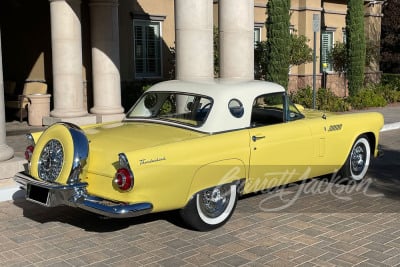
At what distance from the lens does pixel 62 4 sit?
12.6 m

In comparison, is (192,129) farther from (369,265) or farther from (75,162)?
(369,265)

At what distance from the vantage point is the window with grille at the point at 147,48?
57.7ft

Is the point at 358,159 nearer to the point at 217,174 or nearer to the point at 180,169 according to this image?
the point at 217,174

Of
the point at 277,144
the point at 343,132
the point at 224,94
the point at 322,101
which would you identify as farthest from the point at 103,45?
the point at 277,144

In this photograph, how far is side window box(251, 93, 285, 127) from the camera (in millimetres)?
6512

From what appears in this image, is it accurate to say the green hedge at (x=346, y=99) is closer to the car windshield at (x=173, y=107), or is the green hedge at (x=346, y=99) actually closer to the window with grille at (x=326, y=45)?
the window with grille at (x=326, y=45)

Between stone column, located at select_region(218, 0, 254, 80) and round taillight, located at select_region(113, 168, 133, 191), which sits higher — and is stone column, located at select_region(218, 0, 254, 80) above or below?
above

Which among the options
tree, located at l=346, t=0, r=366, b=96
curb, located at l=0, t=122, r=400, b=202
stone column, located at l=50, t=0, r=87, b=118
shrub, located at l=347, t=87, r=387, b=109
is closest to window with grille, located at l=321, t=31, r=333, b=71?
tree, located at l=346, t=0, r=366, b=96

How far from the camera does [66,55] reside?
12766 mm

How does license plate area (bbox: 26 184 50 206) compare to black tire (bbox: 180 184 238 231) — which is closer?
license plate area (bbox: 26 184 50 206)

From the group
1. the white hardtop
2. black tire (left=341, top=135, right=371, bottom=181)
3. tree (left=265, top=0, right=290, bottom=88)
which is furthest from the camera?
tree (left=265, top=0, right=290, bottom=88)

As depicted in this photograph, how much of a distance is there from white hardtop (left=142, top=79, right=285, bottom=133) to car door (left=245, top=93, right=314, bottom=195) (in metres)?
0.12

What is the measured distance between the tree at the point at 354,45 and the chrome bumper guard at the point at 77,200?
16.5m

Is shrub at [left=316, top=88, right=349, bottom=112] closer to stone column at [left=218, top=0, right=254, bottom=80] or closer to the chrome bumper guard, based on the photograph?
stone column at [left=218, top=0, right=254, bottom=80]
